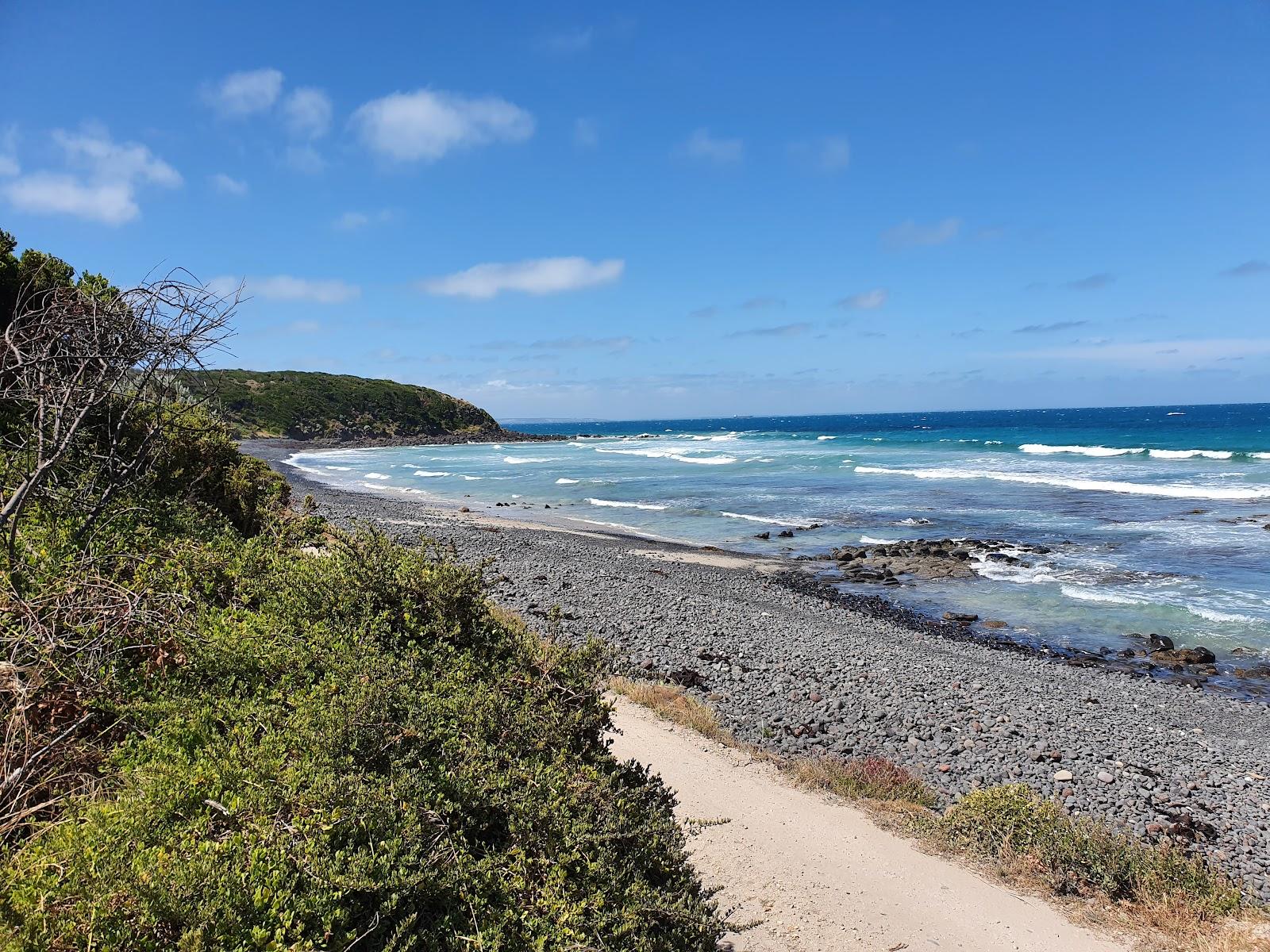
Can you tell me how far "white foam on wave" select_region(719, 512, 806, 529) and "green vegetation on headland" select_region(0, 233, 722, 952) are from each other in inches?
1036

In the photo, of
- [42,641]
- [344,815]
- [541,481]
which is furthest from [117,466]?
[541,481]

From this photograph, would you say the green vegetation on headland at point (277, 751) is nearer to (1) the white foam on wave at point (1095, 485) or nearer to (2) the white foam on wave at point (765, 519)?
(2) the white foam on wave at point (765, 519)

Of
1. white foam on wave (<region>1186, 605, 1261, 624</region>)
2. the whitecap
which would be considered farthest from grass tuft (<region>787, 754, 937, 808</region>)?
the whitecap

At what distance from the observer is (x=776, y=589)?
19.2 m

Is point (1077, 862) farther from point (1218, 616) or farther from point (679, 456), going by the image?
point (679, 456)

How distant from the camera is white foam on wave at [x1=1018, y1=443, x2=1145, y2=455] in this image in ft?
202

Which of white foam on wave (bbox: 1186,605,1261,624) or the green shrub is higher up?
the green shrub

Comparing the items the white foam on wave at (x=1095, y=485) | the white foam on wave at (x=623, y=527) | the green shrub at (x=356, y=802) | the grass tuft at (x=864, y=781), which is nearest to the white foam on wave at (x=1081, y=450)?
the white foam on wave at (x=1095, y=485)

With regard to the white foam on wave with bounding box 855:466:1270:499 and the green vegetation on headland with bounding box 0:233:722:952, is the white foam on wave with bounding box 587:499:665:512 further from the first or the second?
the green vegetation on headland with bounding box 0:233:722:952

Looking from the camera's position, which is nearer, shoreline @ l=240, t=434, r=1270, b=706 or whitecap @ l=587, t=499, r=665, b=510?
shoreline @ l=240, t=434, r=1270, b=706

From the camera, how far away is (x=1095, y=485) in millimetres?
40719

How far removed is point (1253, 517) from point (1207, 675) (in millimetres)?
21053

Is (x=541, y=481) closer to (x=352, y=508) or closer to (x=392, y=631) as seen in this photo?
(x=352, y=508)

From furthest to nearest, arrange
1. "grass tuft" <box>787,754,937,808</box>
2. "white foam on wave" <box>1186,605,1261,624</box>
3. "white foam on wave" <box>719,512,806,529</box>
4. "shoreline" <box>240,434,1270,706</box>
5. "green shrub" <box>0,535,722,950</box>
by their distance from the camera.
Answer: "white foam on wave" <box>719,512,806,529</box> → "white foam on wave" <box>1186,605,1261,624</box> → "shoreline" <box>240,434,1270,706</box> → "grass tuft" <box>787,754,937,808</box> → "green shrub" <box>0,535,722,950</box>
